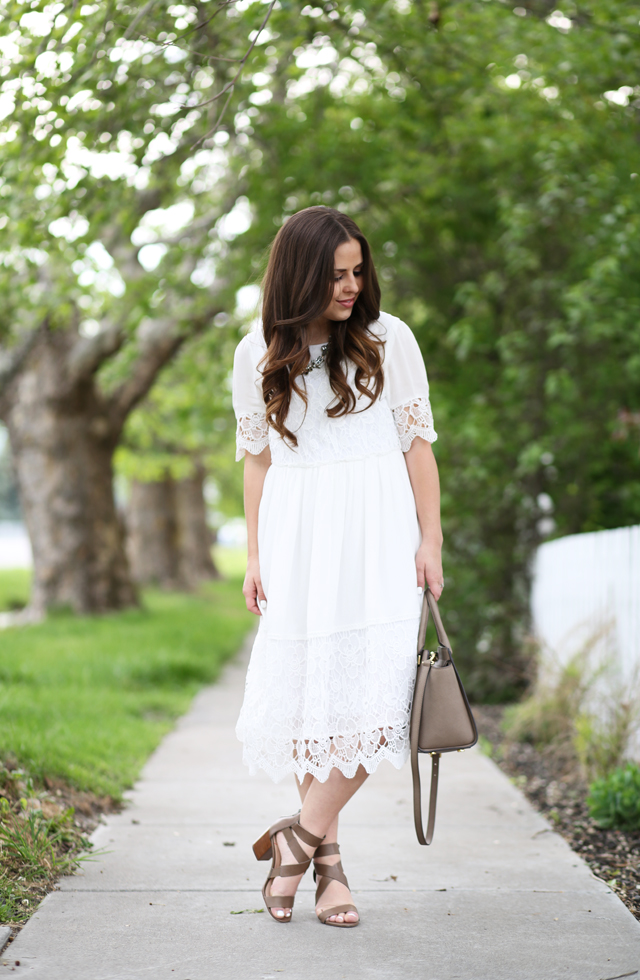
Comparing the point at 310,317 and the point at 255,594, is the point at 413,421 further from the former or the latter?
the point at 255,594

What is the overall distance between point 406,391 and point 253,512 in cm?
64

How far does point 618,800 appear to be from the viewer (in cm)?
382

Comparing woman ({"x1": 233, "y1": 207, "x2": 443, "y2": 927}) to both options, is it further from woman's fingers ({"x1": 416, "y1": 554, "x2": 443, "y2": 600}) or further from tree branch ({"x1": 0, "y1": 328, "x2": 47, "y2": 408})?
tree branch ({"x1": 0, "y1": 328, "x2": 47, "y2": 408})

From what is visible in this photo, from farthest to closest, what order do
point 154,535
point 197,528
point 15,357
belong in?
1. point 197,528
2. point 154,535
3. point 15,357

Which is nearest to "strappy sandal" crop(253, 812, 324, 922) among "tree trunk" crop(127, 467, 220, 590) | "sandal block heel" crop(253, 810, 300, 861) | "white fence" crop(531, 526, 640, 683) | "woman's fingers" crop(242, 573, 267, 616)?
"sandal block heel" crop(253, 810, 300, 861)

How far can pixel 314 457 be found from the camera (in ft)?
9.62

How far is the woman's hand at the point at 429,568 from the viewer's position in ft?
9.66

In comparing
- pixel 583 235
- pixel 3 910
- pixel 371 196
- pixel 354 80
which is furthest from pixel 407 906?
pixel 354 80

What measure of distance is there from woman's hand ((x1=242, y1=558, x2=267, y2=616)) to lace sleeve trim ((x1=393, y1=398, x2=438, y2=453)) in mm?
625

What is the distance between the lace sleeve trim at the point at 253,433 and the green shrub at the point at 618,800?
2119 millimetres

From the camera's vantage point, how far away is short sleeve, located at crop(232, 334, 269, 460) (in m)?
Result: 3.05

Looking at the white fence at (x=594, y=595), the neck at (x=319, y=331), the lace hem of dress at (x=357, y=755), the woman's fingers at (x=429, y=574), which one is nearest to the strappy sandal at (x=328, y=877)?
the lace hem of dress at (x=357, y=755)

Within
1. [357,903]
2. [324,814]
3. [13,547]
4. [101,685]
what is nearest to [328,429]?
[324,814]

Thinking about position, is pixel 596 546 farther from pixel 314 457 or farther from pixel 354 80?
pixel 354 80
